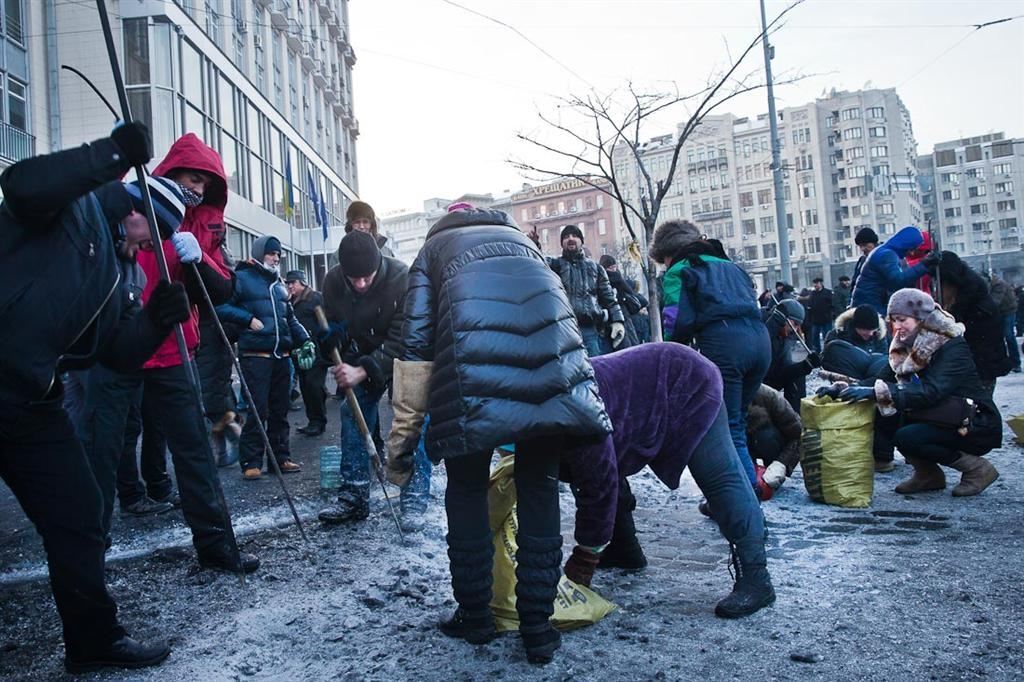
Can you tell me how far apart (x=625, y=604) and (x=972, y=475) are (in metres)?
3.09

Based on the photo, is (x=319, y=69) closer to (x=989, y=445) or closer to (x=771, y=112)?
(x=771, y=112)

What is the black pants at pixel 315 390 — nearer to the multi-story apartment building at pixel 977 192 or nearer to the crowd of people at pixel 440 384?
the crowd of people at pixel 440 384

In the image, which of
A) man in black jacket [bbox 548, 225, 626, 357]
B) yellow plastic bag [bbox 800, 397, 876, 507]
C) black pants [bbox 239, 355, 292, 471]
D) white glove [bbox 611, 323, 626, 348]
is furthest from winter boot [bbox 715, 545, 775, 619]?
white glove [bbox 611, 323, 626, 348]

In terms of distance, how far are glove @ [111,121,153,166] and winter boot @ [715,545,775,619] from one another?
2.66 m

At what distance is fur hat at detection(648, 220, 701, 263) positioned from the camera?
4.97 metres

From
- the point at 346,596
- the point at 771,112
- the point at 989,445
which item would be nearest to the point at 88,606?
the point at 346,596

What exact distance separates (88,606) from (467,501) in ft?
4.44

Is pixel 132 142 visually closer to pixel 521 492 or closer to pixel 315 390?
pixel 521 492

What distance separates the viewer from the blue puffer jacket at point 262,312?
6769 mm

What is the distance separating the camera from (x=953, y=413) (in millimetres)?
5027

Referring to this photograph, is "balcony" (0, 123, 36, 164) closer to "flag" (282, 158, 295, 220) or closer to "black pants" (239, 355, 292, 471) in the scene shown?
"flag" (282, 158, 295, 220)

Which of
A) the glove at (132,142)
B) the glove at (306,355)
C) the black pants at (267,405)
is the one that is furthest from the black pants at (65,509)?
the black pants at (267,405)

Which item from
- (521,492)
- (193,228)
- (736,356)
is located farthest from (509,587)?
(193,228)

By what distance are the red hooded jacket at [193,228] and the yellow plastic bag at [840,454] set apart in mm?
3784
